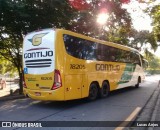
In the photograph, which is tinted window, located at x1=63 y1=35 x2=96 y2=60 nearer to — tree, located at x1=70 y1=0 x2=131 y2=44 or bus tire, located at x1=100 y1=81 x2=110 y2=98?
bus tire, located at x1=100 y1=81 x2=110 y2=98

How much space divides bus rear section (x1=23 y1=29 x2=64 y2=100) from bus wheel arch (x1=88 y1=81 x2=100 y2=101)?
2.63 metres

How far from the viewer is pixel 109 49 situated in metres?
15.4

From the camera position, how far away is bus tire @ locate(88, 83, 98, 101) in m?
13.0

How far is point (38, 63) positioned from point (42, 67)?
0.28 m

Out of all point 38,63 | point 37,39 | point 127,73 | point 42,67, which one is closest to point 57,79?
point 42,67

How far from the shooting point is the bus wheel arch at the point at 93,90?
12992 mm

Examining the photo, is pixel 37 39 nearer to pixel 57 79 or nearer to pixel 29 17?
pixel 57 79

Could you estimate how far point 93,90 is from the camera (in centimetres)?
1328

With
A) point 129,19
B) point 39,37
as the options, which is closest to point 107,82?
point 39,37

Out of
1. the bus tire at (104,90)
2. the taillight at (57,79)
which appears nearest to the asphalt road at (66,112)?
the taillight at (57,79)

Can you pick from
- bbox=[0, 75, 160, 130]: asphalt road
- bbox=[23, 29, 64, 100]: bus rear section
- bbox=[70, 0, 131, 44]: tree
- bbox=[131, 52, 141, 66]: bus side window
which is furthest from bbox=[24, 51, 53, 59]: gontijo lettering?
bbox=[131, 52, 141, 66]: bus side window

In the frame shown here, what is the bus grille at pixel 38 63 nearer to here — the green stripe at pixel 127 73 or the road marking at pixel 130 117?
the road marking at pixel 130 117

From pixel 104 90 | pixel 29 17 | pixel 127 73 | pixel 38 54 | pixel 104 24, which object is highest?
pixel 104 24

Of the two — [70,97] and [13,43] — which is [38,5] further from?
[70,97]
